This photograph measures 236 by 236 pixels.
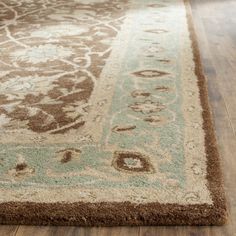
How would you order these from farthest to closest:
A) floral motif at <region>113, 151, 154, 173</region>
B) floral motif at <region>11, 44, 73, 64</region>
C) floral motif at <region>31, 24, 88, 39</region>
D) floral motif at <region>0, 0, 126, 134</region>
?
floral motif at <region>31, 24, 88, 39</region>, floral motif at <region>11, 44, 73, 64</region>, floral motif at <region>0, 0, 126, 134</region>, floral motif at <region>113, 151, 154, 173</region>

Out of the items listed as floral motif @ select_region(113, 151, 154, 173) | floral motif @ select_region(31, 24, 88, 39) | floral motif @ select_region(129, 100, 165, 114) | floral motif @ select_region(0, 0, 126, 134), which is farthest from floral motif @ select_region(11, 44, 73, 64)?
floral motif @ select_region(113, 151, 154, 173)

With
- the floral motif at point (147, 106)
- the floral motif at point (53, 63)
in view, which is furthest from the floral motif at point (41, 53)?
the floral motif at point (147, 106)

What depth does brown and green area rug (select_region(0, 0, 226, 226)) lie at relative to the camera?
115 cm

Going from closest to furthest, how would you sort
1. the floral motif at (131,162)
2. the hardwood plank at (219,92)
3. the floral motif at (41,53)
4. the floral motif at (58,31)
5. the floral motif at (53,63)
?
the hardwood plank at (219,92)
the floral motif at (131,162)
the floral motif at (53,63)
the floral motif at (41,53)
the floral motif at (58,31)

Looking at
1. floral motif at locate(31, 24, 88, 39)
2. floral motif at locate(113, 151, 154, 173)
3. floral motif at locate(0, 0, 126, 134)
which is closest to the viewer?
floral motif at locate(113, 151, 154, 173)

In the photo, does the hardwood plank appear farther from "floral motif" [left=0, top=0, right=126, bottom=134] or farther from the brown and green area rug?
"floral motif" [left=0, top=0, right=126, bottom=134]

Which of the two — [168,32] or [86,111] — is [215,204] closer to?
[86,111]

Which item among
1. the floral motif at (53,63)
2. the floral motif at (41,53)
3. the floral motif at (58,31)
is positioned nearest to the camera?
the floral motif at (53,63)

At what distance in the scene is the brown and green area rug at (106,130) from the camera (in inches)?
45.4

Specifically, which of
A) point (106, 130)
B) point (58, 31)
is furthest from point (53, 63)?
point (106, 130)

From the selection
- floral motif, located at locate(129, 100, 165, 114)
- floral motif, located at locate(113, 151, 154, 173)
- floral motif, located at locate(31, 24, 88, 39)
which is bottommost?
floral motif, located at locate(31, 24, 88, 39)

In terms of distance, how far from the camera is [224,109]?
1.74 meters

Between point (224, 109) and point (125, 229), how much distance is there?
2.74ft

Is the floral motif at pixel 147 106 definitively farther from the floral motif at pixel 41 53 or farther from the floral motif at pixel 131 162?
the floral motif at pixel 41 53
